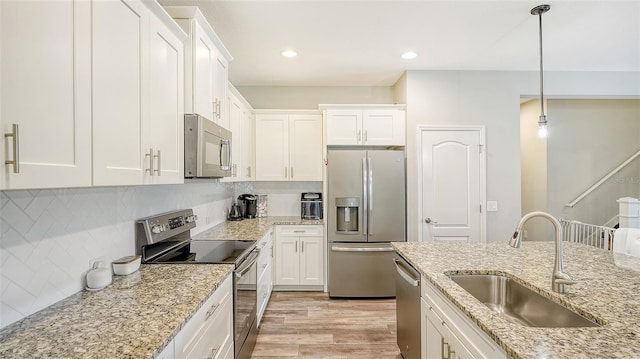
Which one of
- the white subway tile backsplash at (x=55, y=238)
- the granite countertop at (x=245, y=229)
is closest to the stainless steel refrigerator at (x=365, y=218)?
the granite countertop at (x=245, y=229)

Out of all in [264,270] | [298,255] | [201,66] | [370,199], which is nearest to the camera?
[201,66]

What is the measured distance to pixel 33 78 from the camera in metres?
0.84

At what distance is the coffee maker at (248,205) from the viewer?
156 inches

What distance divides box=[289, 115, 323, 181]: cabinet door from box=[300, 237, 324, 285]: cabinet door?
830 mm

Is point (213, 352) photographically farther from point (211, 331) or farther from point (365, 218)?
point (365, 218)

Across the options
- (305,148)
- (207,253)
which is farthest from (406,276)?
(305,148)

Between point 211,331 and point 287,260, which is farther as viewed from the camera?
point 287,260

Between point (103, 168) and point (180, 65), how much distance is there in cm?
93

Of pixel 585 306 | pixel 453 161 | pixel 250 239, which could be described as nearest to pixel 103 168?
pixel 250 239

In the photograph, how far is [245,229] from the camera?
10.3 ft

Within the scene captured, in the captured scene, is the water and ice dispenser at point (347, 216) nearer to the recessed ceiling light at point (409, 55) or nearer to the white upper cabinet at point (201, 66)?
the recessed ceiling light at point (409, 55)

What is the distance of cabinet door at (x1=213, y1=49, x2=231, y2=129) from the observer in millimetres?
2232

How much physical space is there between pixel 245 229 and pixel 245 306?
107cm

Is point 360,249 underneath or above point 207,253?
underneath
